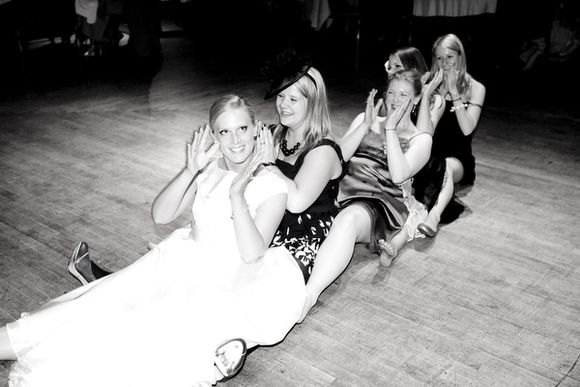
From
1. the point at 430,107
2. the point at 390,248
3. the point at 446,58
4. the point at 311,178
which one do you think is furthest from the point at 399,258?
the point at 446,58

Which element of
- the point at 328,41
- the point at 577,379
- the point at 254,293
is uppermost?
the point at 254,293

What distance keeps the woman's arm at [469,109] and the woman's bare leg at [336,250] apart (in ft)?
3.81

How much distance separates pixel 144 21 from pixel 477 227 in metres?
6.11

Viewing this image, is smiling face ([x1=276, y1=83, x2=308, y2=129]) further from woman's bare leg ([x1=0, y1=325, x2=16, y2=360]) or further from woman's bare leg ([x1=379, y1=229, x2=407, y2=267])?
woman's bare leg ([x1=0, y1=325, x2=16, y2=360])

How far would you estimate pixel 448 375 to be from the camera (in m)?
1.95

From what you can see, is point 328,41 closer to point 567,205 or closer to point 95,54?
point 95,54

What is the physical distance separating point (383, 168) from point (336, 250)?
66 cm

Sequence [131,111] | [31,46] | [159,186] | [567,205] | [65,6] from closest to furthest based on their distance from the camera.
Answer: [567,205]
[159,186]
[131,111]
[65,6]
[31,46]

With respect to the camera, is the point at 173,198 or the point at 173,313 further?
the point at 173,198

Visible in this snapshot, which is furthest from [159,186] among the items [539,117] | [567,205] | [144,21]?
[144,21]

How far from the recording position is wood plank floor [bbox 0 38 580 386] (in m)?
2.03

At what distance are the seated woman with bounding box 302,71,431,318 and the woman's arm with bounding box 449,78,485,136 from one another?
626 mm

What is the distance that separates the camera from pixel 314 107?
234 centimetres

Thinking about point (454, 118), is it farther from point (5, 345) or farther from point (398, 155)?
point (5, 345)
